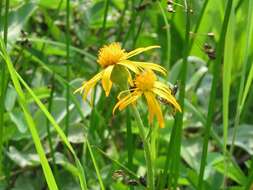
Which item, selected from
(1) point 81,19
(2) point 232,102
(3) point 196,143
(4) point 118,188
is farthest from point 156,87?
(1) point 81,19

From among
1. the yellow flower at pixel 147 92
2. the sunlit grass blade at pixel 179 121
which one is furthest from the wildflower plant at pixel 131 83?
the sunlit grass blade at pixel 179 121

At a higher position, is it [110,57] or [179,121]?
[110,57]

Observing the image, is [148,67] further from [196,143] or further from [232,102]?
[232,102]

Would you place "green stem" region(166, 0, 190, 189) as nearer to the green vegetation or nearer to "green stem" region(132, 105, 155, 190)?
the green vegetation

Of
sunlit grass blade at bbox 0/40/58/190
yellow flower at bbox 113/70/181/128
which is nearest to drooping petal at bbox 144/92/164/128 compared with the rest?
yellow flower at bbox 113/70/181/128

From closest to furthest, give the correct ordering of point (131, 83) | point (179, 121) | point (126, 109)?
1. point (131, 83)
2. point (179, 121)
3. point (126, 109)

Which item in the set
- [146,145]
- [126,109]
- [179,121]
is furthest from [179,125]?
[146,145]

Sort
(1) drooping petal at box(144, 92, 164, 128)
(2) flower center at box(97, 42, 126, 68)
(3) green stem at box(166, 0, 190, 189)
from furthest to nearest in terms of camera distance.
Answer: (3) green stem at box(166, 0, 190, 189) → (2) flower center at box(97, 42, 126, 68) → (1) drooping petal at box(144, 92, 164, 128)

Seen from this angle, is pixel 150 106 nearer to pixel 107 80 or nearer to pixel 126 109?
pixel 107 80

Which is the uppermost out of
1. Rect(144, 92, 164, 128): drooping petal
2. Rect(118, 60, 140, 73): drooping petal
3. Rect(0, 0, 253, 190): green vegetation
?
Rect(118, 60, 140, 73): drooping petal
